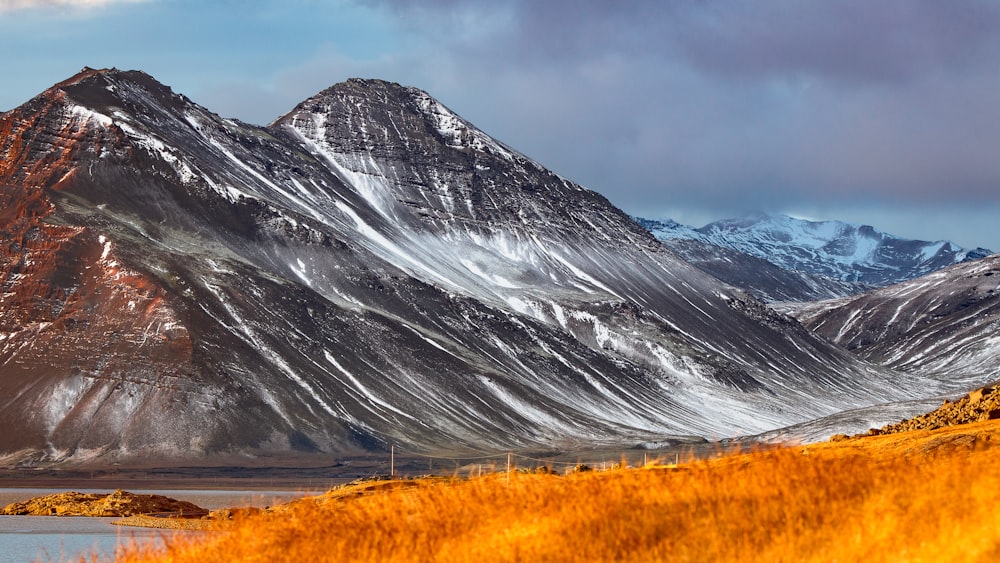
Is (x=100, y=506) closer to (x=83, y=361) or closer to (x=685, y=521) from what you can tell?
(x=685, y=521)

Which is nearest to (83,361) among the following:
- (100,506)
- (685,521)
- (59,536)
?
(100,506)

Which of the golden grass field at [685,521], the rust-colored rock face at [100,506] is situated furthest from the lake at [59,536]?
the golden grass field at [685,521]

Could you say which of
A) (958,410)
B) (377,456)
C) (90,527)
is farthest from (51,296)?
(958,410)

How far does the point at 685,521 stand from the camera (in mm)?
16094

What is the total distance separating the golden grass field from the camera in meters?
15.3

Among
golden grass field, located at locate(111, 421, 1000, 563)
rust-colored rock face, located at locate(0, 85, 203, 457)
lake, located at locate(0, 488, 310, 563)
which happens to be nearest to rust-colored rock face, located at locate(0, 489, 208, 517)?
lake, located at locate(0, 488, 310, 563)

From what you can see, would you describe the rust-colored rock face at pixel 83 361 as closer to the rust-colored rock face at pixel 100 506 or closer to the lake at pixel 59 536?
the rust-colored rock face at pixel 100 506

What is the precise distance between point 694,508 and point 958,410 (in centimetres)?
2227

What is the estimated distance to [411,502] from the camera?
69.8ft

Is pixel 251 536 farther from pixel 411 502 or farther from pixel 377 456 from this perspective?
pixel 377 456

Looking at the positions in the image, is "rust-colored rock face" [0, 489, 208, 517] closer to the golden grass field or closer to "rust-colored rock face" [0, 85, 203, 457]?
the golden grass field

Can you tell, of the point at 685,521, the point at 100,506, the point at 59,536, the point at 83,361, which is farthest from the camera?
the point at 83,361

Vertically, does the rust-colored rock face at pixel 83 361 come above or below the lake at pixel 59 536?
above

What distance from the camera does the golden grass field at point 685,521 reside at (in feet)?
50.1
